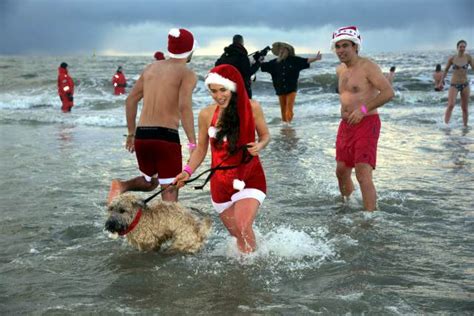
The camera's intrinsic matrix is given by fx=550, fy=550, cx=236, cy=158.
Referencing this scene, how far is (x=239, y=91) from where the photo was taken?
4293 mm

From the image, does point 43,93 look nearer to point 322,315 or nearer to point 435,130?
point 435,130

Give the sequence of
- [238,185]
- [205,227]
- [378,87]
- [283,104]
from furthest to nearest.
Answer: [283,104] < [378,87] < [205,227] < [238,185]

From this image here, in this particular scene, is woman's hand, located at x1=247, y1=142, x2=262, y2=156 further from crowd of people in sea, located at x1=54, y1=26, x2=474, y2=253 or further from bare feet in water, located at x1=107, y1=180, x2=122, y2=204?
bare feet in water, located at x1=107, y1=180, x2=122, y2=204

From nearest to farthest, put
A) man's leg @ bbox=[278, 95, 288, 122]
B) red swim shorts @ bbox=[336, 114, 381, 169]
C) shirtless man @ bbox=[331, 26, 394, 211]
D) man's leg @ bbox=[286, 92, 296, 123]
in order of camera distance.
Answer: shirtless man @ bbox=[331, 26, 394, 211] < red swim shorts @ bbox=[336, 114, 381, 169] < man's leg @ bbox=[286, 92, 296, 123] < man's leg @ bbox=[278, 95, 288, 122]

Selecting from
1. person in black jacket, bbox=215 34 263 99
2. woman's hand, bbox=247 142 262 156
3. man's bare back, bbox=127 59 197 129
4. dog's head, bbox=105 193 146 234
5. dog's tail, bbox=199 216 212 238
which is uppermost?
person in black jacket, bbox=215 34 263 99

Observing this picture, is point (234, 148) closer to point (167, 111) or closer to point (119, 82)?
point (167, 111)

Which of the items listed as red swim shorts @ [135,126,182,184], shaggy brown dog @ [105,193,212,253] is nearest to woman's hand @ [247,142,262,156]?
shaggy brown dog @ [105,193,212,253]

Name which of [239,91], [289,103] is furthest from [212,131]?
[289,103]

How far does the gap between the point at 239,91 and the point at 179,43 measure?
1.21 m

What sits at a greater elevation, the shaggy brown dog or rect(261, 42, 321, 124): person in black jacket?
rect(261, 42, 321, 124): person in black jacket

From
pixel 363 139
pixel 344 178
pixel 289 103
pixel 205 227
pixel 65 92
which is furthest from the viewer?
pixel 65 92

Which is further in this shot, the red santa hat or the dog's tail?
the dog's tail

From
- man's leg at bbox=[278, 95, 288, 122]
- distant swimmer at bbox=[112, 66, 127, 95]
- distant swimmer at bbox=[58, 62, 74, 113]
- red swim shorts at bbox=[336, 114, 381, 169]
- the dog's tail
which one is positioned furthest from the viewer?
distant swimmer at bbox=[112, 66, 127, 95]

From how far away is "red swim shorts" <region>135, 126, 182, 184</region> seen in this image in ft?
17.2
